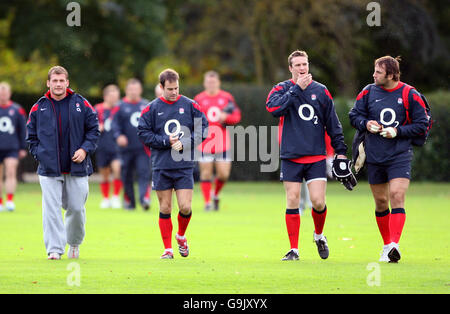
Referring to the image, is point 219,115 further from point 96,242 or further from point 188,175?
point 188,175

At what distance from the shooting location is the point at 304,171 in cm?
1042

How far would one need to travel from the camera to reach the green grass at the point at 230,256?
8.35 metres

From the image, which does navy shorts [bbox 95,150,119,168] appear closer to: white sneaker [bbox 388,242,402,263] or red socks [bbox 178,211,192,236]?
red socks [bbox 178,211,192,236]

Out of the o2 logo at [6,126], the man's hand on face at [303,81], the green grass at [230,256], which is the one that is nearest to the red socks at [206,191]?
the green grass at [230,256]

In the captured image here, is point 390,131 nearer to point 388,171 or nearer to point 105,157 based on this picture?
point 388,171

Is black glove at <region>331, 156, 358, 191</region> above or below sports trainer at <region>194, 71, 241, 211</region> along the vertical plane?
below

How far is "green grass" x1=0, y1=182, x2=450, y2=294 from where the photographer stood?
8.35 metres

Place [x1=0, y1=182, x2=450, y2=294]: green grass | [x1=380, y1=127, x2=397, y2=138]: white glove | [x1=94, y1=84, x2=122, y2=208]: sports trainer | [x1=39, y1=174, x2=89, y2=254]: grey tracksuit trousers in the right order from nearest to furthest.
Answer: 1. [x1=0, y1=182, x2=450, y2=294]: green grass
2. [x1=380, y1=127, x2=397, y2=138]: white glove
3. [x1=39, y1=174, x2=89, y2=254]: grey tracksuit trousers
4. [x1=94, y1=84, x2=122, y2=208]: sports trainer

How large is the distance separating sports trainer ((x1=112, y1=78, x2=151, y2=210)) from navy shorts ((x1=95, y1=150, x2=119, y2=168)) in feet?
3.46

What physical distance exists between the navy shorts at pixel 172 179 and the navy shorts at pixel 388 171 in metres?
2.22

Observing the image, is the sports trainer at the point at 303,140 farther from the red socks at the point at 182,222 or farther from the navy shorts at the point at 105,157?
the navy shorts at the point at 105,157

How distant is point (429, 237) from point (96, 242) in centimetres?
507

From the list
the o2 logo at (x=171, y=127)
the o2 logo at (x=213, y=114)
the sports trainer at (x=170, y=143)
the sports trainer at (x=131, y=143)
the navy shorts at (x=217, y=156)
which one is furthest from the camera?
the sports trainer at (x=131, y=143)

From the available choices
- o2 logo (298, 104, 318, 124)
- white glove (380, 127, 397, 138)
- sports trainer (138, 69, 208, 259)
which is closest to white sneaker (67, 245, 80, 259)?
sports trainer (138, 69, 208, 259)
